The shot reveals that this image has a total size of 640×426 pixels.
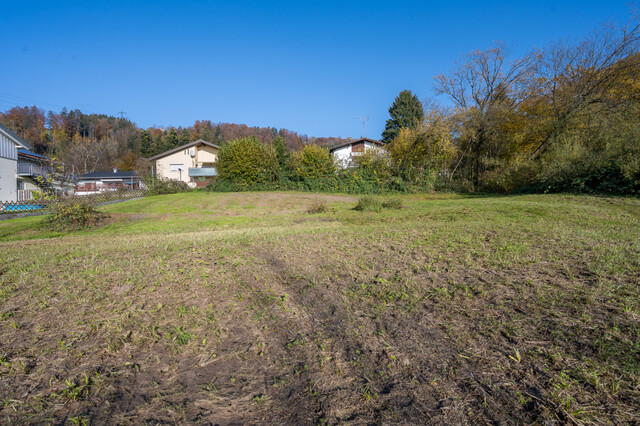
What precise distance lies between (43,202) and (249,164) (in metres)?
14.0

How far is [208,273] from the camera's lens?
4.27 metres

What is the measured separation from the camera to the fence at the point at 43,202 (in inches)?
491

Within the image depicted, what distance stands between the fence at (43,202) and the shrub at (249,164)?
8.92m

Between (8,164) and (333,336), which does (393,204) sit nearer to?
(333,336)

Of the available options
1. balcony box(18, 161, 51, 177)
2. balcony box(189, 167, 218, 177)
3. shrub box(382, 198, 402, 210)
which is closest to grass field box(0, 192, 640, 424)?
shrub box(382, 198, 402, 210)

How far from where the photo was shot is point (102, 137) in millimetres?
80688

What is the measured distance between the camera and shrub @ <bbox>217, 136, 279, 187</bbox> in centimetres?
2503

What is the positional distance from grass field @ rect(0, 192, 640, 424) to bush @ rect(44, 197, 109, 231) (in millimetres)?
7496

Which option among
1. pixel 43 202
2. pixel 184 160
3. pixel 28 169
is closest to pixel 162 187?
pixel 28 169

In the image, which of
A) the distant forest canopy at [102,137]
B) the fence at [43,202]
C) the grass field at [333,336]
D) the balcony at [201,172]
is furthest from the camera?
the distant forest canopy at [102,137]

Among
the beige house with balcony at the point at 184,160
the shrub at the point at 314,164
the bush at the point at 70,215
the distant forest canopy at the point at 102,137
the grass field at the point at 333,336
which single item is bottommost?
the grass field at the point at 333,336

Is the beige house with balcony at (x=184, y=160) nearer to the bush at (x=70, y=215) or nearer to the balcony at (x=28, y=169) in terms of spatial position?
the balcony at (x=28, y=169)

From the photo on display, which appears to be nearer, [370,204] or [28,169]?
[370,204]

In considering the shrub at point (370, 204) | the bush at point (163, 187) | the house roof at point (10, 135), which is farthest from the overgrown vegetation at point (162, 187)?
the shrub at point (370, 204)
